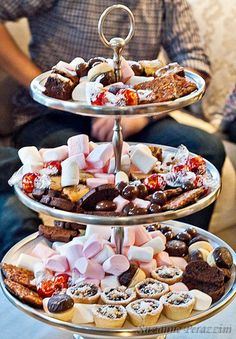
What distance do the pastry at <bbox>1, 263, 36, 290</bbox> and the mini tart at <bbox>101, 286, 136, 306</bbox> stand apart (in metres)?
0.13

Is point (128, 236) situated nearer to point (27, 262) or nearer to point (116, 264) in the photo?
point (116, 264)

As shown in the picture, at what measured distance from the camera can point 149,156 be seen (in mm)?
1271

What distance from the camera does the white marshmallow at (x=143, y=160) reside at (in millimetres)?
1270

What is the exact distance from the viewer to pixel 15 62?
2500mm

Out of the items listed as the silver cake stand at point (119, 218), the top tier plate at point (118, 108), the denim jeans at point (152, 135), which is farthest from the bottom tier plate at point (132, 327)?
the denim jeans at point (152, 135)

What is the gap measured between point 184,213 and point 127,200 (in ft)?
0.32

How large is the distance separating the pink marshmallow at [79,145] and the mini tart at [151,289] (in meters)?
0.25

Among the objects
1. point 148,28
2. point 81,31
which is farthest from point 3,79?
point 148,28

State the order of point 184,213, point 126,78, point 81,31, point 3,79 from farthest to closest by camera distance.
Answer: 1. point 3,79
2. point 81,31
3. point 126,78
4. point 184,213

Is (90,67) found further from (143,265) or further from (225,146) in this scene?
(225,146)

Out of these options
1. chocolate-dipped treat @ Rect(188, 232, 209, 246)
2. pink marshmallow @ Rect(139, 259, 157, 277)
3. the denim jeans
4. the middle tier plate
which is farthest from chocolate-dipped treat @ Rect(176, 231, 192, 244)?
the denim jeans

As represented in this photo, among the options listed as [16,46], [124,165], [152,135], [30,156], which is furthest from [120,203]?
[16,46]

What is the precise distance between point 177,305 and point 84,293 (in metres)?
0.16

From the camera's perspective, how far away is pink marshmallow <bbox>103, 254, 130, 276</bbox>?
1.24 metres
